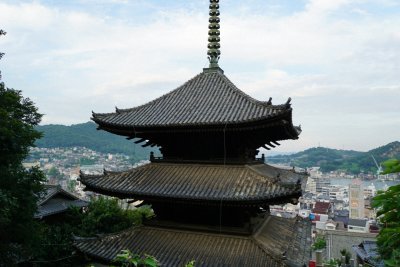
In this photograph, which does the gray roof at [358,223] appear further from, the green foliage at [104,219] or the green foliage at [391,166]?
the green foliage at [391,166]

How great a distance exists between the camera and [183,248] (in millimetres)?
11859

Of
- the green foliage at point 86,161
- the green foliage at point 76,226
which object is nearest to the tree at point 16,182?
the green foliage at point 76,226

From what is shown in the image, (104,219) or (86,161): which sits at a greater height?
(104,219)

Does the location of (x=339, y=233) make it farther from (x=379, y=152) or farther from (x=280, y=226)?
(x=379, y=152)

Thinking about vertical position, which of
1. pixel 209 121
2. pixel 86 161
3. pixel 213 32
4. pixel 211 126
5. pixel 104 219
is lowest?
pixel 86 161

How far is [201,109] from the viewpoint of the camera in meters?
13.0

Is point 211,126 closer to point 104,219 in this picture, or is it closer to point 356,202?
point 104,219

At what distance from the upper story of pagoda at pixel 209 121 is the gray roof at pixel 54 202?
18.2m

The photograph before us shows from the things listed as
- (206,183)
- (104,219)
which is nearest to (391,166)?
A: (206,183)

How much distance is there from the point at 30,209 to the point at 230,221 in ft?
33.7

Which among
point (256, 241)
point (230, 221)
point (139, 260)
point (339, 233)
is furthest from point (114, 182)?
point (339, 233)

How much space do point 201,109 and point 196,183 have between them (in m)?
2.70

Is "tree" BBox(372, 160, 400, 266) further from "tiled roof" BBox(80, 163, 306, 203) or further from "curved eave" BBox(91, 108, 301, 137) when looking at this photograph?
"curved eave" BBox(91, 108, 301, 137)

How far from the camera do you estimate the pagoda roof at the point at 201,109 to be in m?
11.6
